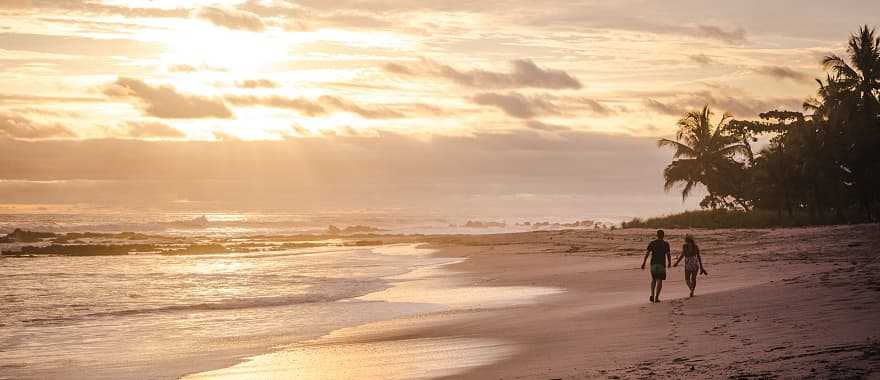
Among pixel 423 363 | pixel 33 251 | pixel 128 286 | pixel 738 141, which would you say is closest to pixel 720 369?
pixel 423 363

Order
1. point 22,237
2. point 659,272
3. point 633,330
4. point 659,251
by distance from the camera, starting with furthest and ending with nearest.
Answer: point 22,237 → point 659,251 → point 659,272 → point 633,330

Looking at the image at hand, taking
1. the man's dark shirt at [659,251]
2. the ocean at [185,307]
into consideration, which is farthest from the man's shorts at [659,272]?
the ocean at [185,307]

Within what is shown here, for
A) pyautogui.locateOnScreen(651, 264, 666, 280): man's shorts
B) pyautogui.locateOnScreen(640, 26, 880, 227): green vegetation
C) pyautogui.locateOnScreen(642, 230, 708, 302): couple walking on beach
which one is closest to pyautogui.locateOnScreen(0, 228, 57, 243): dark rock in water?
pyautogui.locateOnScreen(640, 26, 880, 227): green vegetation

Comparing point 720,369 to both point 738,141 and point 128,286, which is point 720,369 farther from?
point 738,141

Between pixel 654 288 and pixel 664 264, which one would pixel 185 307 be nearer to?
pixel 654 288

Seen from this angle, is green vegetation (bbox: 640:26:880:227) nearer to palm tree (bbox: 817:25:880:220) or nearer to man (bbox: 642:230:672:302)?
palm tree (bbox: 817:25:880:220)

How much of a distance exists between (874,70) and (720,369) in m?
41.6

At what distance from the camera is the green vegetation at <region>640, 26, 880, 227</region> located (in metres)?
45.5

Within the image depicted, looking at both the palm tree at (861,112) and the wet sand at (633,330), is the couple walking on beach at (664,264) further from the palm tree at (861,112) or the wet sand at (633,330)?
the palm tree at (861,112)

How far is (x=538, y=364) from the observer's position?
466 inches

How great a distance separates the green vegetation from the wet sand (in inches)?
826

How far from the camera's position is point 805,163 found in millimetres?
48844

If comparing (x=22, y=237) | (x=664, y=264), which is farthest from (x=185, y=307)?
(x=22, y=237)

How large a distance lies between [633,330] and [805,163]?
129 ft
